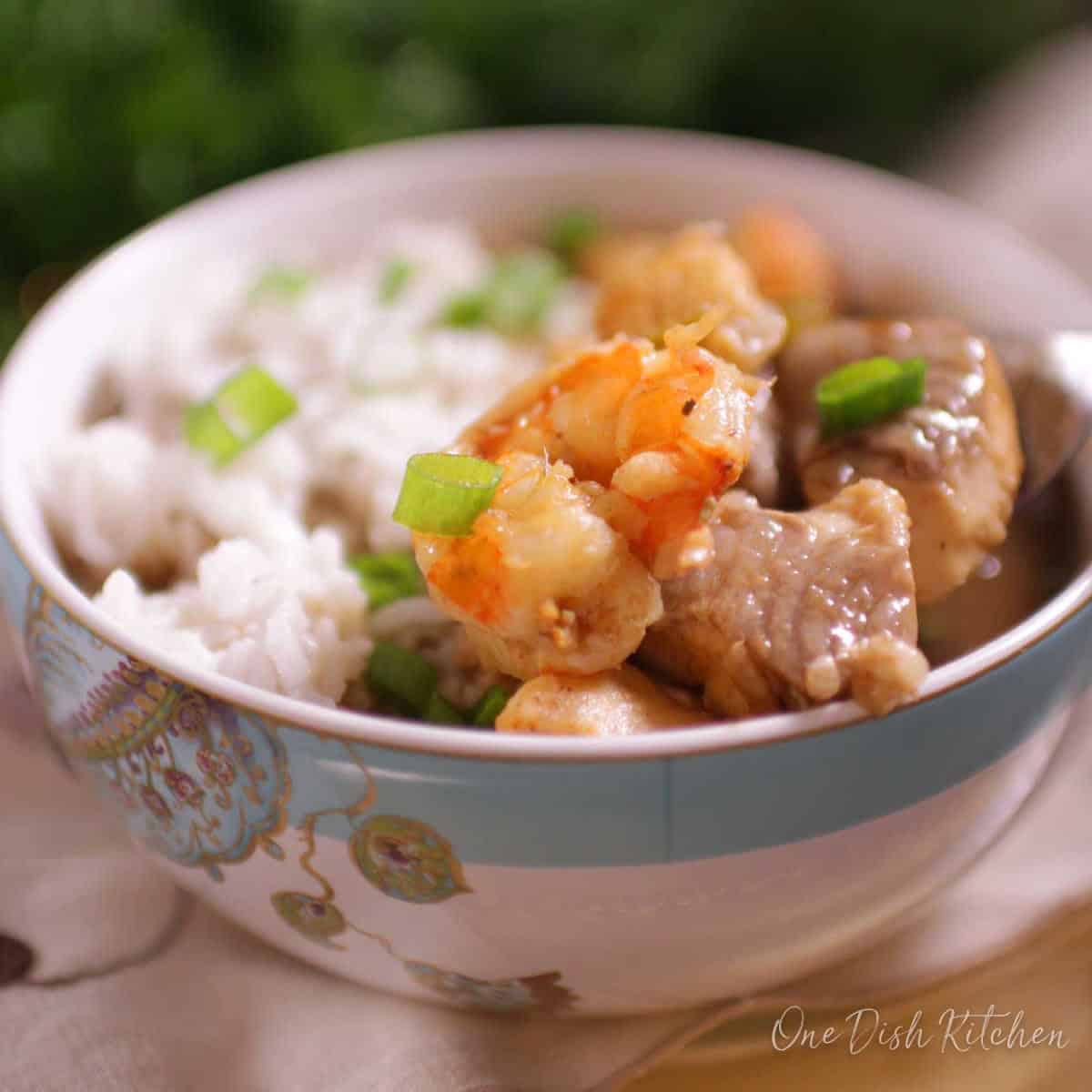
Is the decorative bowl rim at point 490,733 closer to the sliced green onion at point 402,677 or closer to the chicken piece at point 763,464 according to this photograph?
the sliced green onion at point 402,677

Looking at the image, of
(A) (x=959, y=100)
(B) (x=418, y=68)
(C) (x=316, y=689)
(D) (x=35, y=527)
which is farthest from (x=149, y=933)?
(A) (x=959, y=100)

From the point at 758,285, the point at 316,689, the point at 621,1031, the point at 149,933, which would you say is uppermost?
the point at 758,285

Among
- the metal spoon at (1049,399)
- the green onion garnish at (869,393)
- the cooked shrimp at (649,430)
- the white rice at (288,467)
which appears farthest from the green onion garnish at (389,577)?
the metal spoon at (1049,399)

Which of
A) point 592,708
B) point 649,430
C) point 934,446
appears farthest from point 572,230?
point 592,708

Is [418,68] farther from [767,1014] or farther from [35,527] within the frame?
[767,1014]

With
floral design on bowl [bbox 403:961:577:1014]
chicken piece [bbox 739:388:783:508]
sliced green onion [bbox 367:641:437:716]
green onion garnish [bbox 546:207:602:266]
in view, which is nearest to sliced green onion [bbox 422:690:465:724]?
sliced green onion [bbox 367:641:437:716]

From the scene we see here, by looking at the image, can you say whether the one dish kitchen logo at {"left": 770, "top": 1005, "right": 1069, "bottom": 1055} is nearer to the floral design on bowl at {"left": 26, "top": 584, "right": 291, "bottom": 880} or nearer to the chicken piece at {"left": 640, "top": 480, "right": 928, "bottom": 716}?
the chicken piece at {"left": 640, "top": 480, "right": 928, "bottom": 716}

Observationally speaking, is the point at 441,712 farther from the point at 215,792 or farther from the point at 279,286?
the point at 279,286
